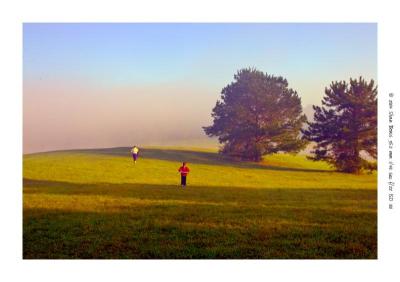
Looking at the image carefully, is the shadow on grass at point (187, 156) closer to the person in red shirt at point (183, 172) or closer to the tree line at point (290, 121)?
the tree line at point (290, 121)

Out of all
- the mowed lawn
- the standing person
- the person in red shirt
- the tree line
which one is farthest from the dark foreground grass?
the tree line

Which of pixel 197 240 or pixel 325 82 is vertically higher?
pixel 325 82

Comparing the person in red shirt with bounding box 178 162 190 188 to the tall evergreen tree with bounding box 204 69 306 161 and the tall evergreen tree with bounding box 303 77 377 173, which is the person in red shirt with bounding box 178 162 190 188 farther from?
the tall evergreen tree with bounding box 303 77 377 173

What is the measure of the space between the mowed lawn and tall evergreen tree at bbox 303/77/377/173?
0.71m

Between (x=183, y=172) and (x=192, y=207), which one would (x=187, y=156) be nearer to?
(x=183, y=172)

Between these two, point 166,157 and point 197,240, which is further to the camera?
point 166,157

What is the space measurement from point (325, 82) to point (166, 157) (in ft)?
24.5

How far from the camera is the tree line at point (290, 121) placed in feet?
48.5

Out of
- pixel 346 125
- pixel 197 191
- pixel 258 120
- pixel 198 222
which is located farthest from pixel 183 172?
pixel 346 125

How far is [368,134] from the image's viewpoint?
14469mm

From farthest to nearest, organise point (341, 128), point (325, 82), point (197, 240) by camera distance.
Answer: point (341, 128) < point (325, 82) < point (197, 240)
